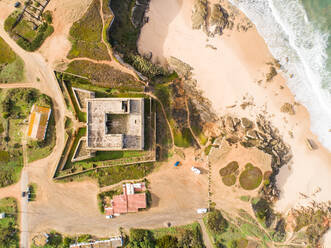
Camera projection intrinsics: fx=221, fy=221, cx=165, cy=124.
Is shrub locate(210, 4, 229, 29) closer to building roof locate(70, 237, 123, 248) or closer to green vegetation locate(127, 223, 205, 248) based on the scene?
green vegetation locate(127, 223, 205, 248)

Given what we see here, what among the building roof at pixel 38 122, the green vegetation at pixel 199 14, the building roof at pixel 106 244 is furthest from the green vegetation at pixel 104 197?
the green vegetation at pixel 199 14

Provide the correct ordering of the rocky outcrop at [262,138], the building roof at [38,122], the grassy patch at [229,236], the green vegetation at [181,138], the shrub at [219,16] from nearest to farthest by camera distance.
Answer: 1. the building roof at [38,122]
2. the grassy patch at [229,236]
3. the green vegetation at [181,138]
4. the rocky outcrop at [262,138]
5. the shrub at [219,16]

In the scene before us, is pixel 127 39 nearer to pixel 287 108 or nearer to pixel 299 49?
pixel 287 108

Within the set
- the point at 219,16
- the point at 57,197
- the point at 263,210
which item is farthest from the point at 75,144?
the point at 263,210

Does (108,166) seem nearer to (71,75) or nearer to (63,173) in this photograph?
(63,173)

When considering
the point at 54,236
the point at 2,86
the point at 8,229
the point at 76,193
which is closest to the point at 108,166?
the point at 76,193

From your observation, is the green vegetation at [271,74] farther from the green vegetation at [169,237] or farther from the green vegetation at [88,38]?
→ the green vegetation at [169,237]

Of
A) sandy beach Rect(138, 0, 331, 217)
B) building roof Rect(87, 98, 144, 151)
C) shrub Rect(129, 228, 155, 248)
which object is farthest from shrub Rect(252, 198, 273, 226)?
building roof Rect(87, 98, 144, 151)
